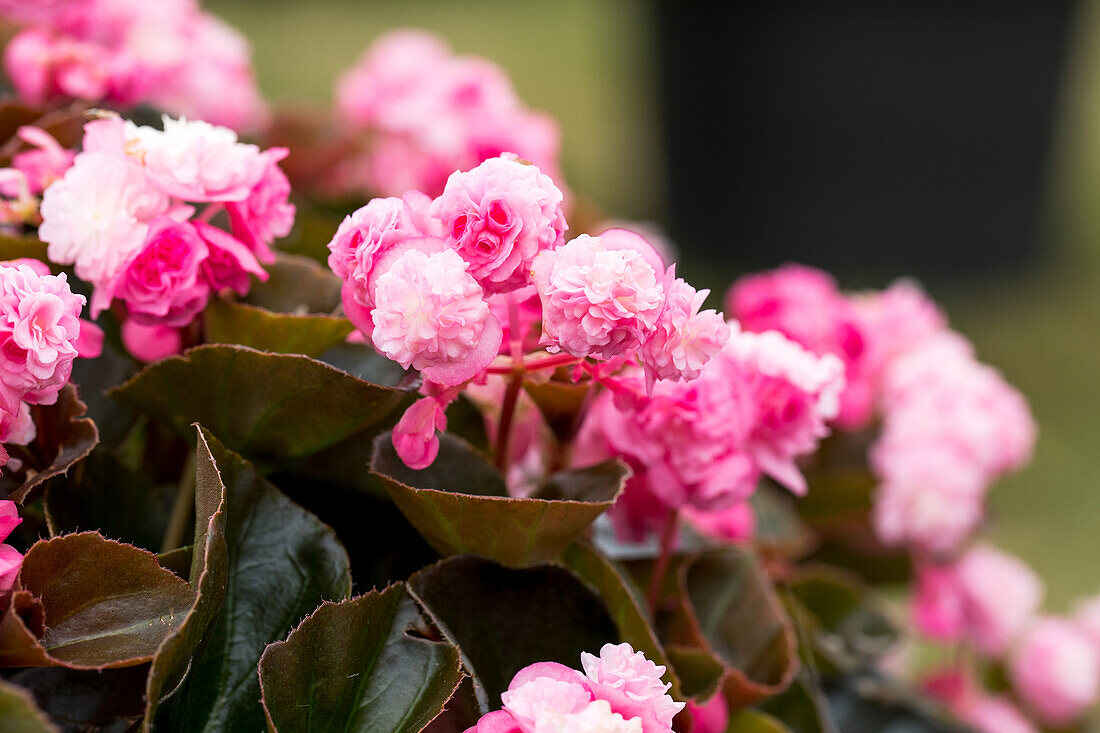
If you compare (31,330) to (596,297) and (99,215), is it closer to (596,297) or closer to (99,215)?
(99,215)

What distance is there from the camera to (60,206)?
49 centimetres

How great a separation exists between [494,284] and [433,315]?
1.4 inches

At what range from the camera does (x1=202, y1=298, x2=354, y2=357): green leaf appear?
514 millimetres

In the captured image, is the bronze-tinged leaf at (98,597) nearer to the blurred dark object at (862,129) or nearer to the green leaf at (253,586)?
the green leaf at (253,586)

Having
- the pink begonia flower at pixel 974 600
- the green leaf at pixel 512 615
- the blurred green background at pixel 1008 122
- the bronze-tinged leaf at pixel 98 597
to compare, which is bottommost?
the blurred green background at pixel 1008 122

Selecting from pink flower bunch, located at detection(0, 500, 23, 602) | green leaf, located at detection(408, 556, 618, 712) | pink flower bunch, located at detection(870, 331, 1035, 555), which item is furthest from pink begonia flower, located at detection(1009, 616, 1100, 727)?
pink flower bunch, located at detection(0, 500, 23, 602)

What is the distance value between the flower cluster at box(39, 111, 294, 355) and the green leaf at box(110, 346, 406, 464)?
0.09 ft

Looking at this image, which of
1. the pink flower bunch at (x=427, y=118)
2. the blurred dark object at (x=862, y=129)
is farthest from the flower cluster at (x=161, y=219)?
the blurred dark object at (x=862, y=129)

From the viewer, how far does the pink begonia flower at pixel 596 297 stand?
0.41 metres

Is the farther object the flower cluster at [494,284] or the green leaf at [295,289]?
the green leaf at [295,289]

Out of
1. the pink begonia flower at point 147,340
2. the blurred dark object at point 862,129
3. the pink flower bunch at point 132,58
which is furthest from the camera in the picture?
the blurred dark object at point 862,129

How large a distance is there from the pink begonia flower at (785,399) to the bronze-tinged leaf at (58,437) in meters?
0.28

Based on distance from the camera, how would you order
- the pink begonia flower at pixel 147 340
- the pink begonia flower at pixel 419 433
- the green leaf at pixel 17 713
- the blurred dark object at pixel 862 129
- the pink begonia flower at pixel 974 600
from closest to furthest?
the green leaf at pixel 17 713 < the pink begonia flower at pixel 419 433 < the pink begonia flower at pixel 147 340 < the pink begonia flower at pixel 974 600 < the blurred dark object at pixel 862 129

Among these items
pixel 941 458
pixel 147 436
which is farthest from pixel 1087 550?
pixel 147 436
